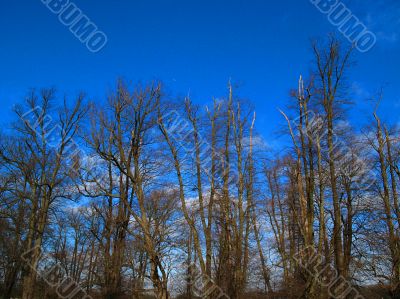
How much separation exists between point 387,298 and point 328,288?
741 centimetres

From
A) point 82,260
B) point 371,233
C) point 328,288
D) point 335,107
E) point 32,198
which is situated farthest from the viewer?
point 82,260

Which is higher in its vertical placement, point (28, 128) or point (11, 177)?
point (28, 128)

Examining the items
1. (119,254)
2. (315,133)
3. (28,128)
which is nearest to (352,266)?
(315,133)

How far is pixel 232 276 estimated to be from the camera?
59.2 feet

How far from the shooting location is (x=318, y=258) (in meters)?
14.6

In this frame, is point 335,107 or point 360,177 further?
point 360,177

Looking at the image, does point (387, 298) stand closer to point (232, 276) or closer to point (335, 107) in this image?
point (232, 276)

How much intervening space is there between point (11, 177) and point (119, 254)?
8.96m

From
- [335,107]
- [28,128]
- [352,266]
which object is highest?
[28,128]

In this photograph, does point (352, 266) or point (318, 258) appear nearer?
point (318, 258)

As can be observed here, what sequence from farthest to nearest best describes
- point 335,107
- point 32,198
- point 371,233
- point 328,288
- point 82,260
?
point 82,260 < point 32,198 < point 371,233 < point 335,107 < point 328,288

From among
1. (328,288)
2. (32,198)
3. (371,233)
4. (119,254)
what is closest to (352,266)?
(371,233)

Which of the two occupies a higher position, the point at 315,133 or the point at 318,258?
the point at 315,133

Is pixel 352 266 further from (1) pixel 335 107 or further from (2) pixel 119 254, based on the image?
(2) pixel 119 254
